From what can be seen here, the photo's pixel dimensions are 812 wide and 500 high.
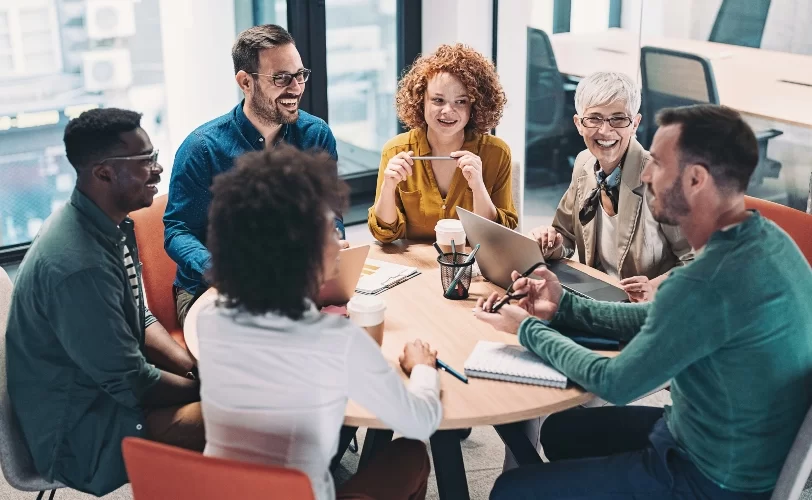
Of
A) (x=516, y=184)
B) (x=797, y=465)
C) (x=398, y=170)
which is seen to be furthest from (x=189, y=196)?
(x=797, y=465)

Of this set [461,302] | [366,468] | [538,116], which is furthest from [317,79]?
[366,468]

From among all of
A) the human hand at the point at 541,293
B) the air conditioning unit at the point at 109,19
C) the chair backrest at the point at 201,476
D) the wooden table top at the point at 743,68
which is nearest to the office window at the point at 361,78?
the air conditioning unit at the point at 109,19

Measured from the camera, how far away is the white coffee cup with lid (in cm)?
258

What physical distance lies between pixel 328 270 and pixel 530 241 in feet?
2.53

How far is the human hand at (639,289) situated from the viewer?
2391mm

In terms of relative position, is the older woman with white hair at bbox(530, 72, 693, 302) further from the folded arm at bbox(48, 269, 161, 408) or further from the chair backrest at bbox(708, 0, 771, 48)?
the chair backrest at bbox(708, 0, 771, 48)

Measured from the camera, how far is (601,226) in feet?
9.15

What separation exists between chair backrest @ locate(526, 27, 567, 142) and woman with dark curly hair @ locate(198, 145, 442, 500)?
3580 mm

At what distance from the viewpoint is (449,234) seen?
259 cm

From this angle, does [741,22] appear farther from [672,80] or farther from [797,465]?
[797,465]

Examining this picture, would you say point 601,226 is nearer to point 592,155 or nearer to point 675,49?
point 592,155

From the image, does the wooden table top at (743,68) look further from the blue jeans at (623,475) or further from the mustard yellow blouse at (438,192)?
Result: the blue jeans at (623,475)

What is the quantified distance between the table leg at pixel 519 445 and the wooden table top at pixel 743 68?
2116mm

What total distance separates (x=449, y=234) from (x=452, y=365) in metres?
0.65
